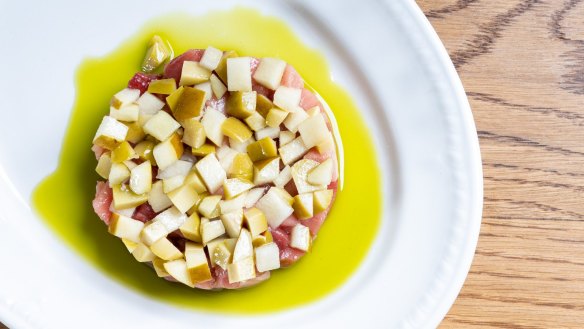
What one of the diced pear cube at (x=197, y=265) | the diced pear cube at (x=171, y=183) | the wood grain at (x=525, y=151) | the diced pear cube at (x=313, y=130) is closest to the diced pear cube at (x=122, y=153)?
the diced pear cube at (x=171, y=183)

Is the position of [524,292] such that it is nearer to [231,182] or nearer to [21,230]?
[231,182]

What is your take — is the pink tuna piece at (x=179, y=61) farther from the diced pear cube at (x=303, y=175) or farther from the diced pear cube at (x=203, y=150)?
the diced pear cube at (x=303, y=175)

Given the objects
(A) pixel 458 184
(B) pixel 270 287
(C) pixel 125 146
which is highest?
(C) pixel 125 146

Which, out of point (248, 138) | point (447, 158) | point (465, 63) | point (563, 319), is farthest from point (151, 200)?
point (563, 319)

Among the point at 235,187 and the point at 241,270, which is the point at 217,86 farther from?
the point at 241,270

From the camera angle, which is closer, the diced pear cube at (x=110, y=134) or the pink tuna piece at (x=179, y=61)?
the diced pear cube at (x=110, y=134)
